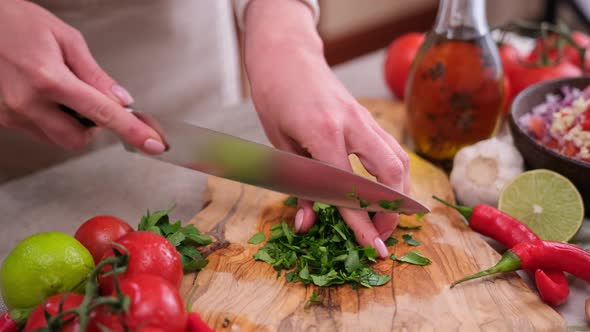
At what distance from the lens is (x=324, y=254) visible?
1.09 m

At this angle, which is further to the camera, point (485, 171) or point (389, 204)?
point (485, 171)

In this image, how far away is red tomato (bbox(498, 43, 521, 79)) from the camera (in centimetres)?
169

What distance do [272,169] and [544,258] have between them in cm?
52

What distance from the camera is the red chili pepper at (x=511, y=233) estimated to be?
3.47 feet

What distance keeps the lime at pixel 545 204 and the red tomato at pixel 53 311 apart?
2.75 ft

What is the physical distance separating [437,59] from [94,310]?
0.95 metres

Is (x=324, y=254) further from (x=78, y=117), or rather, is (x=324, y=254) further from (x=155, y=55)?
(x=155, y=55)

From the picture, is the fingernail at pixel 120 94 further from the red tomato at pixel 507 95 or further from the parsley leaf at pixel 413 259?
the red tomato at pixel 507 95

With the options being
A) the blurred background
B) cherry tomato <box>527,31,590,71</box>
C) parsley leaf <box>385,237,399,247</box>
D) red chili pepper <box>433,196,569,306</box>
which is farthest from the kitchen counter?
the blurred background

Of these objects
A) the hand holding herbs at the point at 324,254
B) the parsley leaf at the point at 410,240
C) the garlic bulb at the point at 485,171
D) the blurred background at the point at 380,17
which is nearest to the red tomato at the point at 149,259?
the hand holding herbs at the point at 324,254

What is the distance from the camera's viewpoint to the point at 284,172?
116cm

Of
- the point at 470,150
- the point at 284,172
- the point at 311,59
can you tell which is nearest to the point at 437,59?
the point at 470,150

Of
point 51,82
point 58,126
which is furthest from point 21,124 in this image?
point 51,82

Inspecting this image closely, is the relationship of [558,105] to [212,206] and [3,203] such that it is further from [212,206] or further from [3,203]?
[3,203]
